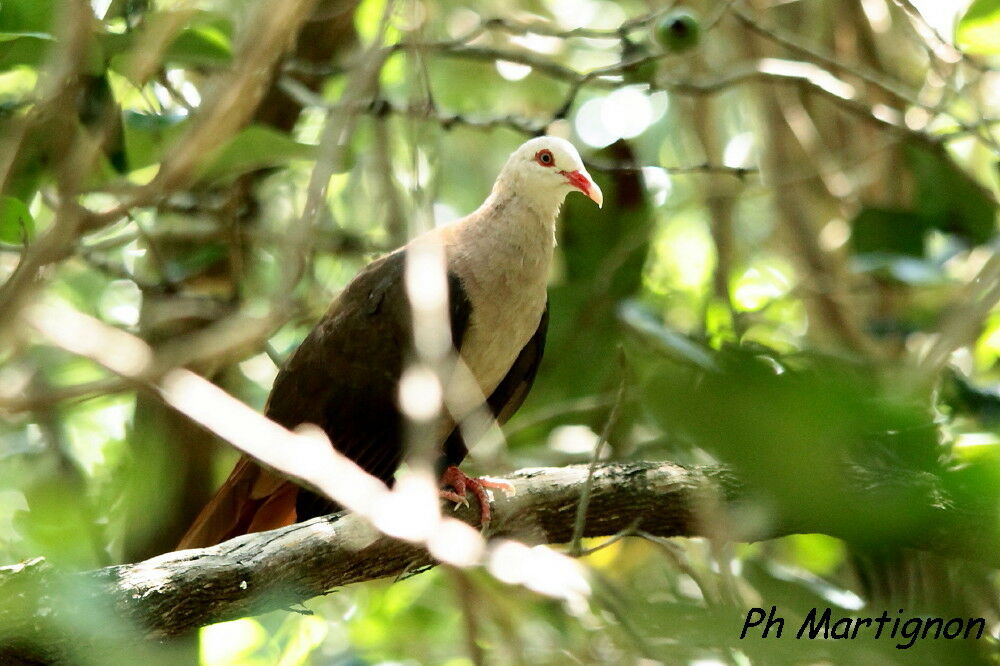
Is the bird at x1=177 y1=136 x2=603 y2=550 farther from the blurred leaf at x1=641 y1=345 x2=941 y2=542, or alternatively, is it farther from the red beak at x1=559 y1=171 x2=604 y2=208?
the blurred leaf at x1=641 y1=345 x2=941 y2=542

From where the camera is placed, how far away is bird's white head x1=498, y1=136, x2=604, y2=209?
11.3ft

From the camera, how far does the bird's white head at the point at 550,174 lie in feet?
11.3

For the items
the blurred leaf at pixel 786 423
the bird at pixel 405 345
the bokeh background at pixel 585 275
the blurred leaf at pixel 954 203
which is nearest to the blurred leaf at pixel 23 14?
the bokeh background at pixel 585 275

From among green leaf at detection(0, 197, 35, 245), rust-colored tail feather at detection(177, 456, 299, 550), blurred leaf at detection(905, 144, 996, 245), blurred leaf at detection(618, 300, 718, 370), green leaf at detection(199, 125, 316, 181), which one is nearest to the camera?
blurred leaf at detection(618, 300, 718, 370)

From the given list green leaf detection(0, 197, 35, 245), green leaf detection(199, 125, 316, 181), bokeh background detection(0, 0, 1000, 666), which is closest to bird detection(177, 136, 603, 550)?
bokeh background detection(0, 0, 1000, 666)

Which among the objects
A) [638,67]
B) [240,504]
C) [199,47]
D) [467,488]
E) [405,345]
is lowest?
[240,504]

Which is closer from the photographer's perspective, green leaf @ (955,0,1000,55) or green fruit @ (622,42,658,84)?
green leaf @ (955,0,1000,55)

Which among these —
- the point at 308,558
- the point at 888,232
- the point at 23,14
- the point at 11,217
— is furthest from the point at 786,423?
the point at 888,232

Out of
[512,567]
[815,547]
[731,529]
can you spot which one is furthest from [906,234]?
[512,567]

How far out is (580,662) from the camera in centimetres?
268

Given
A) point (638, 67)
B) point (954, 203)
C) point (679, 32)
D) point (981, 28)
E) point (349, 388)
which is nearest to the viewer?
point (679, 32)

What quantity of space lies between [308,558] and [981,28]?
254cm

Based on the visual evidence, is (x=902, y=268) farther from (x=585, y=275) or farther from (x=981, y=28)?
(x=585, y=275)

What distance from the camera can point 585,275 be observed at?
3682 mm
